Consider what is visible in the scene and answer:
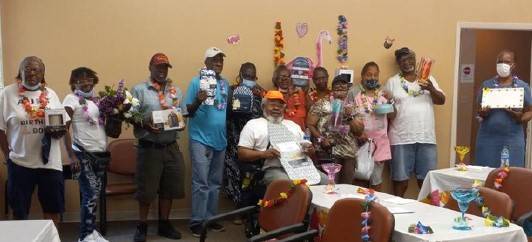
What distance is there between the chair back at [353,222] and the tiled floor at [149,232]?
82.1 inches

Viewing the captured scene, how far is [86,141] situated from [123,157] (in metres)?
1.03

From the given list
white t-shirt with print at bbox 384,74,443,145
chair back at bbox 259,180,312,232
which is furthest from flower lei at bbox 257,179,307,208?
white t-shirt with print at bbox 384,74,443,145

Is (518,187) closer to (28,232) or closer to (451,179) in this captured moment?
(451,179)

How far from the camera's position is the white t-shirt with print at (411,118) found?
5527 millimetres

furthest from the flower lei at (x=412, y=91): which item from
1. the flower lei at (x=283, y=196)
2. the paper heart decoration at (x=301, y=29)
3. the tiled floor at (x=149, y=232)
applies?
the flower lei at (x=283, y=196)

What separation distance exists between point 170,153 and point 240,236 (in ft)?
3.34

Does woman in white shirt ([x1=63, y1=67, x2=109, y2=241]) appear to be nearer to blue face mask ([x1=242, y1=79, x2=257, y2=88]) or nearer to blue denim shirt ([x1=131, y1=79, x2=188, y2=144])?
blue denim shirt ([x1=131, y1=79, x2=188, y2=144])

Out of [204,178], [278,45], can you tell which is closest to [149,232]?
[204,178]

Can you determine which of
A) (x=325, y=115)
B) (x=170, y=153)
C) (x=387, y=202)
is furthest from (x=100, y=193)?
(x=387, y=202)

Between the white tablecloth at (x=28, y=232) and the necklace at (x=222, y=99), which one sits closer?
the white tablecloth at (x=28, y=232)

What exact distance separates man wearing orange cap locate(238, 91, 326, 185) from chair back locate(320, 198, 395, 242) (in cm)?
135

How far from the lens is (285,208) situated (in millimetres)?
3201

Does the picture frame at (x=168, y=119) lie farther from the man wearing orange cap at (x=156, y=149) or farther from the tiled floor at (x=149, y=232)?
the tiled floor at (x=149, y=232)

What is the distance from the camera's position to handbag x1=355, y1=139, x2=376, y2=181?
5195 millimetres
